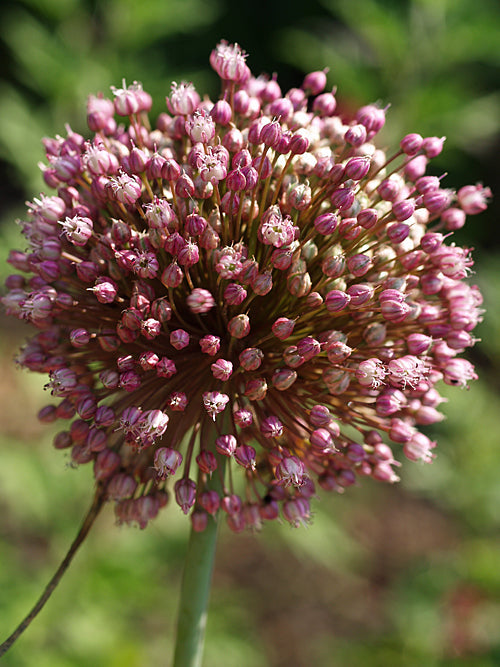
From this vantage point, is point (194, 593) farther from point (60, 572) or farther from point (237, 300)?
point (237, 300)

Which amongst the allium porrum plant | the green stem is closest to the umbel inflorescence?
the allium porrum plant

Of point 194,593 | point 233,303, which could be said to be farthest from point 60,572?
point 233,303

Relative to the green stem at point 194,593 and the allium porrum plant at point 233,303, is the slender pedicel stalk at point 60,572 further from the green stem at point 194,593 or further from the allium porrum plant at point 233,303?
the green stem at point 194,593

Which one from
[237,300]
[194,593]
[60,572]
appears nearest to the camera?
[237,300]

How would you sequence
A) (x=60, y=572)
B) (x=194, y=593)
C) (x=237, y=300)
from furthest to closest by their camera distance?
(x=194, y=593)
(x=60, y=572)
(x=237, y=300)

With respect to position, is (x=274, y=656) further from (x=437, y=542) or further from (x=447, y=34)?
(x=447, y=34)

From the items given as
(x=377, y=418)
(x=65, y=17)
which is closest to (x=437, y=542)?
(x=377, y=418)

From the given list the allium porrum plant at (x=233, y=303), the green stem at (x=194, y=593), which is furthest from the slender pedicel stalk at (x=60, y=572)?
the green stem at (x=194, y=593)

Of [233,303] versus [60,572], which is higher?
[233,303]

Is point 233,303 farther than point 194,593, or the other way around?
point 194,593
